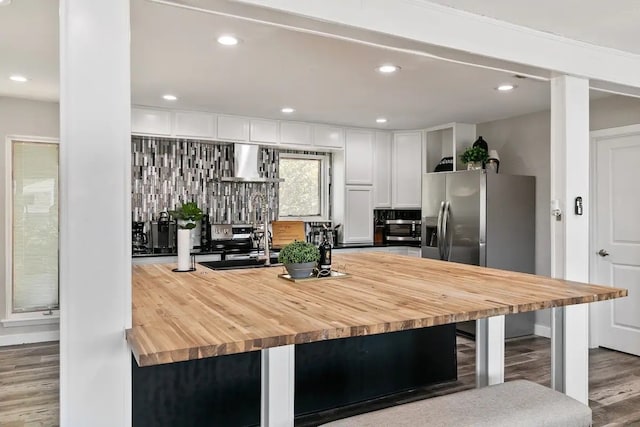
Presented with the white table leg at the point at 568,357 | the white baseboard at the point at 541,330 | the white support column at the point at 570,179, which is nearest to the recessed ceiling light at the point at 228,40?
the white support column at the point at 570,179

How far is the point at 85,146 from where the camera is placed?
4.73 feet

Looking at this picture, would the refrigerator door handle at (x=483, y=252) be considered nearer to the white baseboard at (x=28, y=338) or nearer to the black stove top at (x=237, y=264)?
the black stove top at (x=237, y=264)

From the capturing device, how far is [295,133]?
17.3 feet

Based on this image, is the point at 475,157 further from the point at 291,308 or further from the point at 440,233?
the point at 291,308

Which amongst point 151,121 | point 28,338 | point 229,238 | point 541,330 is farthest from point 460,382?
point 28,338

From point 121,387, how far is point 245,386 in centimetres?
126

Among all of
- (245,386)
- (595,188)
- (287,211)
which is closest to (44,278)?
(287,211)

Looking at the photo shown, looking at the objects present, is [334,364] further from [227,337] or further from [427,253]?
[427,253]

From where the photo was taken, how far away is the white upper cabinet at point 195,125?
4691 mm

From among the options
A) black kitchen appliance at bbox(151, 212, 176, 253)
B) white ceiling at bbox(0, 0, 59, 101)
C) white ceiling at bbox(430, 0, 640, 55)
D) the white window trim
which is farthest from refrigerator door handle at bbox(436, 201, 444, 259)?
the white window trim

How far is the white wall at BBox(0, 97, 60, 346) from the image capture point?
4379mm

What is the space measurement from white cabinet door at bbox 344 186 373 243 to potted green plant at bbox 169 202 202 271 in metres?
2.96

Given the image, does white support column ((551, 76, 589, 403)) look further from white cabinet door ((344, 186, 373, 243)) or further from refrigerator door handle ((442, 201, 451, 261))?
white cabinet door ((344, 186, 373, 243))

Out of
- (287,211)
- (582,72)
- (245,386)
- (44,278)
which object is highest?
(582,72)
